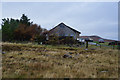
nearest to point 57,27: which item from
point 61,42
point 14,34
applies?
point 61,42

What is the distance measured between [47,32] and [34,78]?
20547 millimetres

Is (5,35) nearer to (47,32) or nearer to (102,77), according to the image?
(47,32)

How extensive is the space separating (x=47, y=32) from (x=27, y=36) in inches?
413

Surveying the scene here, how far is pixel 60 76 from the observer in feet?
9.13

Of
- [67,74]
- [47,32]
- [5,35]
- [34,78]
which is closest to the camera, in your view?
[34,78]

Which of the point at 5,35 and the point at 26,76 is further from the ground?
the point at 5,35

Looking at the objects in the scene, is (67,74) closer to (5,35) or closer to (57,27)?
(57,27)

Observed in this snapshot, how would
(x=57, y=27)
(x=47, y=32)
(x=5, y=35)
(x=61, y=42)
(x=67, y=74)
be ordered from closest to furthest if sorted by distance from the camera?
(x=67, y=74), (x=61, y=42), (x=47, y=32), (x=57, y=27), (x=5, y=35)

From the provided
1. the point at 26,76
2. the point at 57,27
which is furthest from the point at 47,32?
the point at 26,76

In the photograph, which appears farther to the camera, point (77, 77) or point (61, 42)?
point (61, 42)

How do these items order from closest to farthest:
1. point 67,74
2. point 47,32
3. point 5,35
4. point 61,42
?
point 67,74, point 61,42, point 47,32, point 5,35

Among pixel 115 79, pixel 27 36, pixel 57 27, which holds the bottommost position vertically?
pixel 115 79

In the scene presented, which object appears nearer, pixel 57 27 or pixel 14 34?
pixel 57 27

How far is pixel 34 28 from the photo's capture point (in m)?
31.7
